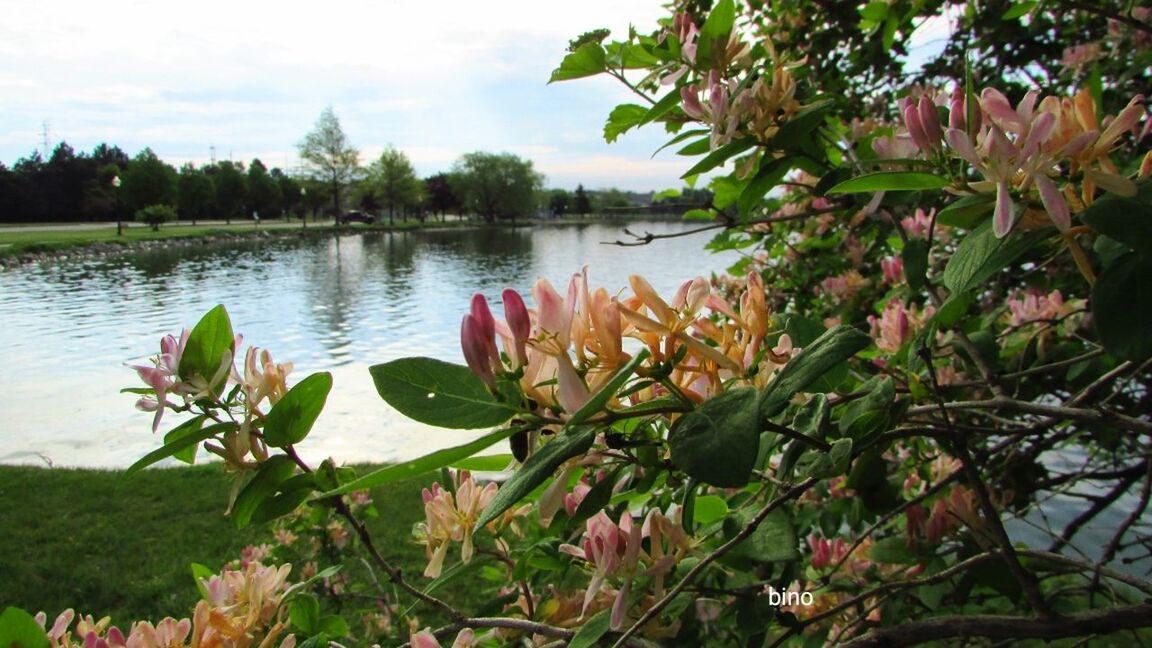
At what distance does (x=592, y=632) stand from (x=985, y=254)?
0.42 meters

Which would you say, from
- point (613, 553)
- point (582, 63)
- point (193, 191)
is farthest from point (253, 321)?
point (193, 191)

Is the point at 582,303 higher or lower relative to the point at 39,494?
higher

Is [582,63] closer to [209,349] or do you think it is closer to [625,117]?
[625,117]

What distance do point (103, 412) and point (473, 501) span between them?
6.95 meters

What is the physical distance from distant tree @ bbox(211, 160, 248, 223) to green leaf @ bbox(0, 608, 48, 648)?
2034 inches

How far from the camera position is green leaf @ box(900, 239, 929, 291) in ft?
2.67

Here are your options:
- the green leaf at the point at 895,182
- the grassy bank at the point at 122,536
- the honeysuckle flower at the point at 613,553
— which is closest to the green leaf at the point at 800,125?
the green leaf at the point at 895,182

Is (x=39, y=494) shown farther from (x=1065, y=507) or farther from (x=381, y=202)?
(x=381, y=202)

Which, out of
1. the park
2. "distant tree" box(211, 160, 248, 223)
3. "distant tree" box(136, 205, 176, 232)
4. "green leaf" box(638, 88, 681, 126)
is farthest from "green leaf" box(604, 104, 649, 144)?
"distant tree" box(211, 160, 248, 223)

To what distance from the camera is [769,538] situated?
2.09 ft

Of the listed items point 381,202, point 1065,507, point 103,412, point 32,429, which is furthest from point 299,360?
point 381,202

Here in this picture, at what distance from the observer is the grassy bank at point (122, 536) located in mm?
3131

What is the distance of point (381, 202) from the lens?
177ft

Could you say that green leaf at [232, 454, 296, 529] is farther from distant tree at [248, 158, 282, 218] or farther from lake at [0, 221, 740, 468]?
distant tree at [248, 158, 282, 218]
